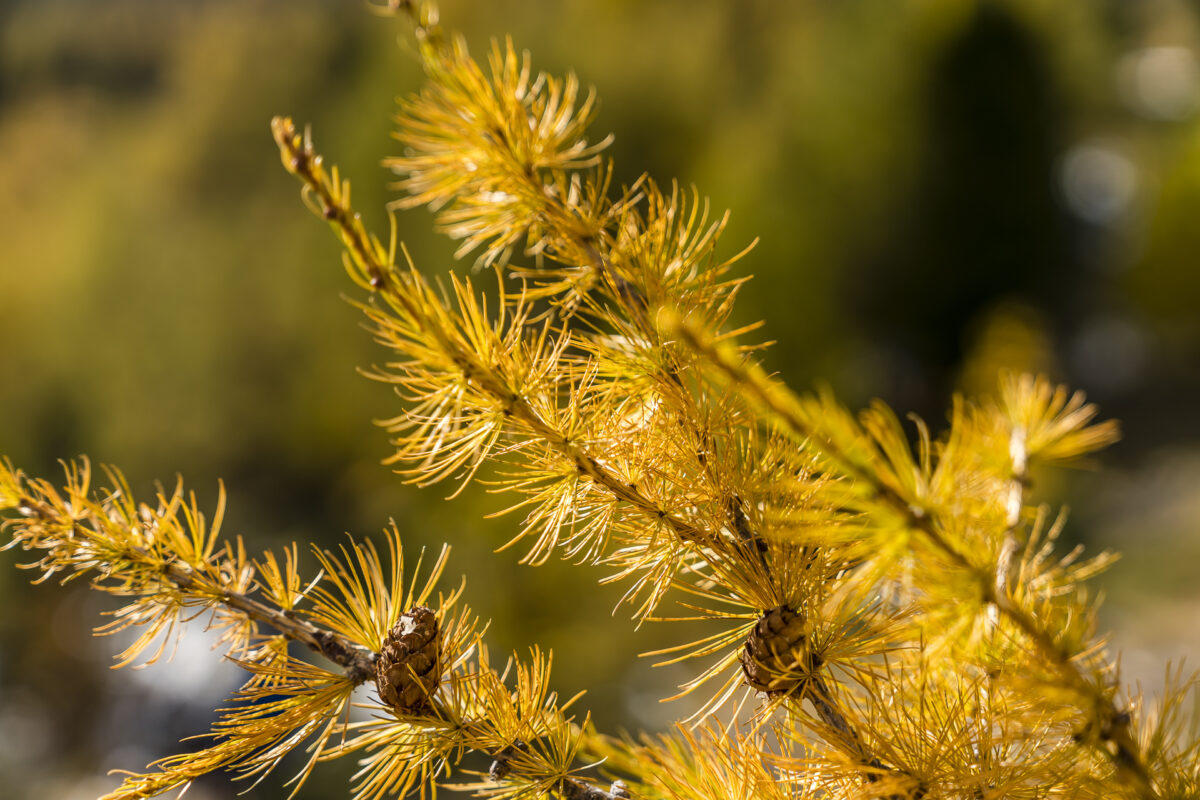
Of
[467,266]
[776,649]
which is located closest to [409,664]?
[776,649]

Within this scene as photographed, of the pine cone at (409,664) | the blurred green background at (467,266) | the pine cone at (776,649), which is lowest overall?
the pine cone at (409,664)

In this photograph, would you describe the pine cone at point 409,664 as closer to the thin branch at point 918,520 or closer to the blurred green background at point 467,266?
the thin branch at point 918,520

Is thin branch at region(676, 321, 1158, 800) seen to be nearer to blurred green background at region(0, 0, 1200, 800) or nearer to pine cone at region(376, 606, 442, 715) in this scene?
pine cone at region(376, 606, 442, 715)

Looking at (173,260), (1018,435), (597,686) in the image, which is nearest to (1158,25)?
(597,686)

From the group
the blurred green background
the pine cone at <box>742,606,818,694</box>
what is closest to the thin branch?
the pine cone at <box>742,606,818,694</box>

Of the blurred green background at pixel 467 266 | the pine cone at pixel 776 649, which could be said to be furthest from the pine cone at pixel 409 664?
the blurred green background at pixel 467 266

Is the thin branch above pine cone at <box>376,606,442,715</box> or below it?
above
